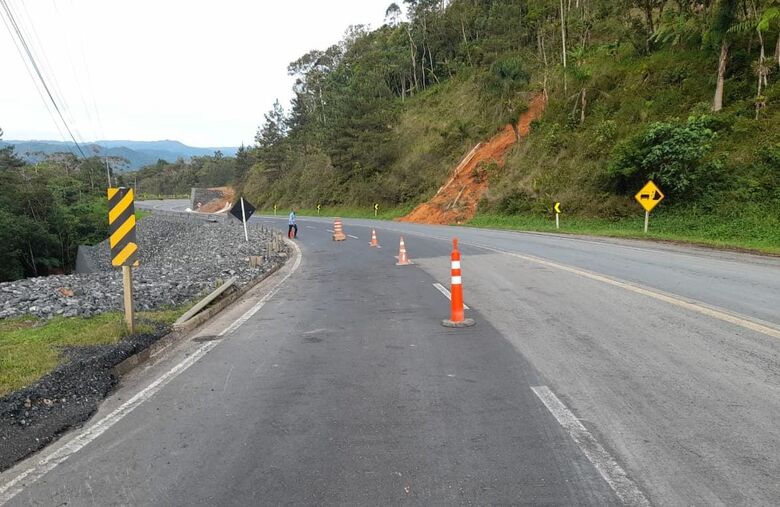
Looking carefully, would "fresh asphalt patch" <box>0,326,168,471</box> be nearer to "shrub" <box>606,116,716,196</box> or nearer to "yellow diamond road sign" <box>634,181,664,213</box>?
"yellow diamond road sign" <box>634,181,664,213</box>

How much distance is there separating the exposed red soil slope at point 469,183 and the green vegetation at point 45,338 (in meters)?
30.1

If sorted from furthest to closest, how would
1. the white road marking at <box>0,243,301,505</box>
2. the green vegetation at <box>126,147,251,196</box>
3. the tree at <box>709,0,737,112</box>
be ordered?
the green vegetation at <box>126,147,251,196</box>
the tree at <box>709,0,737,112</box>
the white road marking at <box>0,243,301,505</box>

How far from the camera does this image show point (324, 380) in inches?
221

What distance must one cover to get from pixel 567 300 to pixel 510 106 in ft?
119

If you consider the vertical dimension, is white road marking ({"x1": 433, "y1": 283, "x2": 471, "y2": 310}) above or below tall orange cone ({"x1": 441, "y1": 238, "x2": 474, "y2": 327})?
below

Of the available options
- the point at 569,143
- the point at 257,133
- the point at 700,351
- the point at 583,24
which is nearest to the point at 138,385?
the point at 700,351

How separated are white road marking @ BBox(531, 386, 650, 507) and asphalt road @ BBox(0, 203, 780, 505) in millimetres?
Result: 15

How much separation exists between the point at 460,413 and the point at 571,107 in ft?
115

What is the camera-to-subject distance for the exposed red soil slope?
3944 cm

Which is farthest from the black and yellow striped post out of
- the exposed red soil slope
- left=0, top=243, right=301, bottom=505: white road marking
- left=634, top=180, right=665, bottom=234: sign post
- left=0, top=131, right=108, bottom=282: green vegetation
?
left=0, top=131, right=108, bottom=282: green vegetation

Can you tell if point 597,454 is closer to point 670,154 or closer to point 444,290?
point 444,290

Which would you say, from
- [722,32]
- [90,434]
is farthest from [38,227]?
[722,32]

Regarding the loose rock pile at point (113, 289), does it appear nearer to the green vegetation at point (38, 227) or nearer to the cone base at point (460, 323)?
the cone base at point (460, 323)

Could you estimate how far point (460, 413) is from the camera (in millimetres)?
4578
